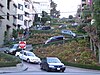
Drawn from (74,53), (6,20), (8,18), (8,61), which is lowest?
(8,61)

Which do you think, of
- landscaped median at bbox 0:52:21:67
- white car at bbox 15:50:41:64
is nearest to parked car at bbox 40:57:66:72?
landscaped median at bbox 0:52:21:67

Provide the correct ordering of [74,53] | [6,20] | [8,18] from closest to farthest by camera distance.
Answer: [74,53], [6,20], [8,18]

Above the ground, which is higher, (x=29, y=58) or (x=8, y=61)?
(x=29, y=58)

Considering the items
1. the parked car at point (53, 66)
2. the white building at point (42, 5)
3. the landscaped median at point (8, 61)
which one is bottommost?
the parked car at point (53, 66)

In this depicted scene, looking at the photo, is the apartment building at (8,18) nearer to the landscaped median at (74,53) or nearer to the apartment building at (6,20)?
the apartment building at (6,20)

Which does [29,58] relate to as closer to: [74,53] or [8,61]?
[8,61]

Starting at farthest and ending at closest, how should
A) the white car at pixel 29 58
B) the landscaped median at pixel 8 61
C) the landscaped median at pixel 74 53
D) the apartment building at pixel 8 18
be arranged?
the apartment building at pixel 8 18
the white car at pixel 29 58
the landscaped median at pixel 74 53
the landscaped median at pixel 8 61

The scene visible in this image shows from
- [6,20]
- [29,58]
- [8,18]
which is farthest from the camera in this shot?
[8,18]

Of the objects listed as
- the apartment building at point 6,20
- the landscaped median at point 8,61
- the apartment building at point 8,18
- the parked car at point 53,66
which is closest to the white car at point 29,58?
the landscaped median at point 8,61

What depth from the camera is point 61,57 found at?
3938 centimetres

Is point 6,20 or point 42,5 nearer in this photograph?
point 6,20

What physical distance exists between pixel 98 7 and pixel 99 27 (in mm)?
2976

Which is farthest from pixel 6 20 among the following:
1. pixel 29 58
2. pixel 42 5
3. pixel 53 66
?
pixel 42 5

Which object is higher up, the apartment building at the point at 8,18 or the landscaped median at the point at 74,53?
the apartment building at the point at 8,18
